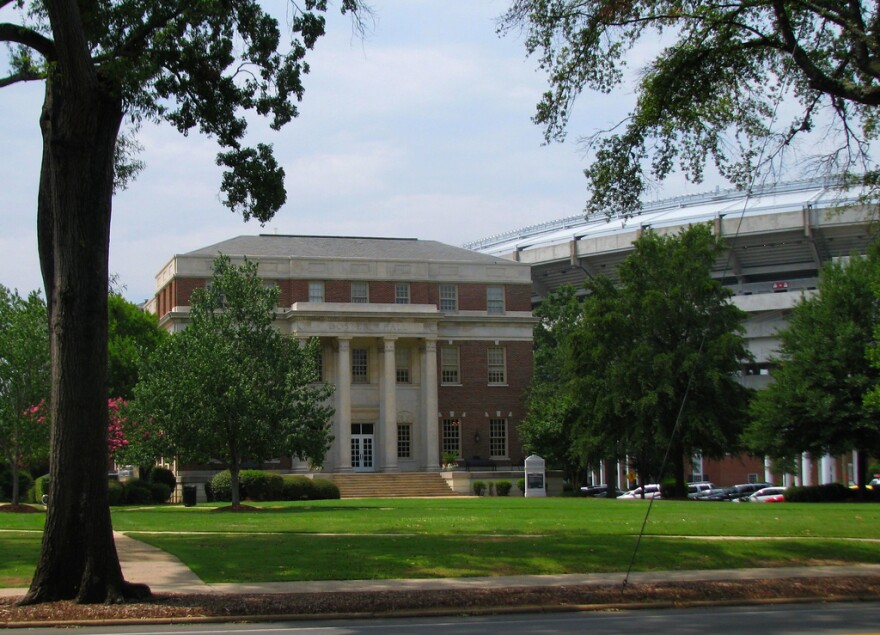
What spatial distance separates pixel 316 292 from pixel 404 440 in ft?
36.1

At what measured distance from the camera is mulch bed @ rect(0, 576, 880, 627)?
14.6m

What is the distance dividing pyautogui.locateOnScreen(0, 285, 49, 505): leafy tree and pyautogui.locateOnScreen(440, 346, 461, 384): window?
31.6m

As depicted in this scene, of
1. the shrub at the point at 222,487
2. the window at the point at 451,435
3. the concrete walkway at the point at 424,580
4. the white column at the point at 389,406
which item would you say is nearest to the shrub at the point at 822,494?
the window at the point at 451,435

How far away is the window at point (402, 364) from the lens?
235 ft

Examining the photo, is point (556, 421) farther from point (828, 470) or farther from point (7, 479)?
point (828, 470)

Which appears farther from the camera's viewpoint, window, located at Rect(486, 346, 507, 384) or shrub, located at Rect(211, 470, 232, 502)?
window, located at Rect(486, 346, 507, 384)

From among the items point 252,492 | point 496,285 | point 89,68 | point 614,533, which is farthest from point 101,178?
point 496,285

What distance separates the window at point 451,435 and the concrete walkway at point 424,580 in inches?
2055

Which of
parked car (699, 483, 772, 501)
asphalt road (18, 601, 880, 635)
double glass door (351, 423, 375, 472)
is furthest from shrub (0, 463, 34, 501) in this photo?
asphalt road (18, 601, 880, 635)

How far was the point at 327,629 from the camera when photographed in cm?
1386

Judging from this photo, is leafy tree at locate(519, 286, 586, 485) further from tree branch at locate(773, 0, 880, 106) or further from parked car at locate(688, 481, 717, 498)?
tree branch at locate(773, 0, 880, 106)

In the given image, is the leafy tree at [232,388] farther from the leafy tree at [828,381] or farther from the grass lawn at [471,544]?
the leafy tree at [828,381]

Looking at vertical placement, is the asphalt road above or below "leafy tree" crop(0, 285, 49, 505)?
below

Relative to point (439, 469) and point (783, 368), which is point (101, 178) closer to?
point (783, 368)
